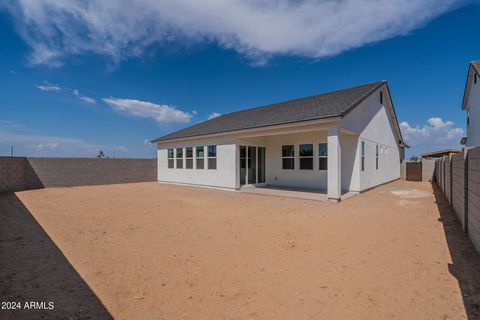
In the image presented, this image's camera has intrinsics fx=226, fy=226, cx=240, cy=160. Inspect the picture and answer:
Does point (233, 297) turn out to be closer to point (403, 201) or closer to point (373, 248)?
point (373, 248)

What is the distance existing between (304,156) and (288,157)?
37.8 inches

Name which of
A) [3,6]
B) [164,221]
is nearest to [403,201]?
[164,221]

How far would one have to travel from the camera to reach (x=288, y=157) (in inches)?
512

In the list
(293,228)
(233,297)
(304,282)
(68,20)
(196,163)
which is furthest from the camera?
(196,163)

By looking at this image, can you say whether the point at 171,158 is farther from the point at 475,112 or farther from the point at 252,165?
the point at 475,112

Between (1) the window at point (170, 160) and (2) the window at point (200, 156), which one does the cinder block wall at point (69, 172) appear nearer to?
(1) the window at point (170, 160)

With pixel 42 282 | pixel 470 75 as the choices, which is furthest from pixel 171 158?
pixel 470 75

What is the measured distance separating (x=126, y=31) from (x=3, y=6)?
3.79 meters

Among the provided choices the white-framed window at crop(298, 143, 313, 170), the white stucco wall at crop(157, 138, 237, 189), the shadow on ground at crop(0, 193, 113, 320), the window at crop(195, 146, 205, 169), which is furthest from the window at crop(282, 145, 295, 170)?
the shadow on ground at crop(0, 193, 113, 320)

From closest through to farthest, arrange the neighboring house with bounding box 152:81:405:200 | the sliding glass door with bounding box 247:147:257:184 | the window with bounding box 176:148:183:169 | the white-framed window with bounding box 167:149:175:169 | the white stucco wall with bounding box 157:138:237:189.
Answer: the neighboring house with bounding box 152:81:405:200 → the white stucco wall with bounding box 157:138:237:189 → the sliding glass door with bounding box 247:147:257:184 → the window with bounding box 176:148:183:169 → the white-framed window with bounding box 167:149:175:169

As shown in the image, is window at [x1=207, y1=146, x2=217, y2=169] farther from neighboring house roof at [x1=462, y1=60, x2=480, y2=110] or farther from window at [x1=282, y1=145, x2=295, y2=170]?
neighboring house roof at [x1=462, y1=60, x2=480, y2=110]

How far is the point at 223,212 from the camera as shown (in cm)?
736

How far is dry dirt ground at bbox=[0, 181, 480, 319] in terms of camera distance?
2510 millimetres

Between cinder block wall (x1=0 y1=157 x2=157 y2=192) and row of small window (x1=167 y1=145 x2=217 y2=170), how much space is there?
10.2 feet
